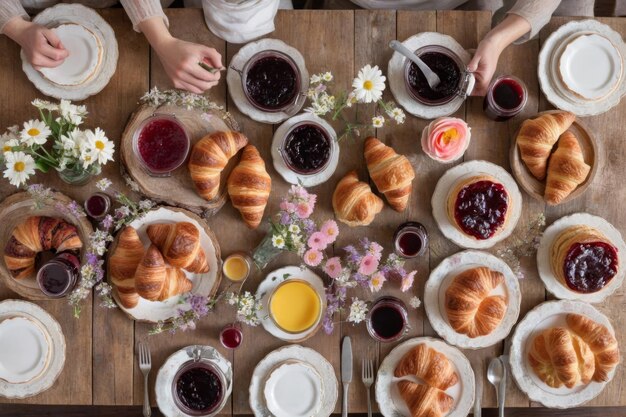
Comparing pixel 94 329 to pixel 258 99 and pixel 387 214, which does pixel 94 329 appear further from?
pixel 387 214

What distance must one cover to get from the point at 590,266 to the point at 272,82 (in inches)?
49.5

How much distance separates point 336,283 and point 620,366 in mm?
1084

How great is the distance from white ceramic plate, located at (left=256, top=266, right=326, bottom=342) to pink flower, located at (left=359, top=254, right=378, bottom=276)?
0.57 feet

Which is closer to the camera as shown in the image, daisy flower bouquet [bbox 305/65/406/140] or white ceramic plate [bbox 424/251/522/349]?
daisy flower bouquet [bbox 305/65/406/140]

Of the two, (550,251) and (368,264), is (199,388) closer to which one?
(368,264)

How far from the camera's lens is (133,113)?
6.21 feet

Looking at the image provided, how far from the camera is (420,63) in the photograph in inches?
71.2

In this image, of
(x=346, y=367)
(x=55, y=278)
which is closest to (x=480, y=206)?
(x=346, y=367)

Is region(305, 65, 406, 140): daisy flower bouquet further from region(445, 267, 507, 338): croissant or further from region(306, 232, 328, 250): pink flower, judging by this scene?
region(445, 267, 507, 338): croissant

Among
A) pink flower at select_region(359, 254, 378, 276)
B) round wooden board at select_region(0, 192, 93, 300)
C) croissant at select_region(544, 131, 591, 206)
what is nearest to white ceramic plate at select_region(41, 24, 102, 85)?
round wooden board at select_region(0, 192, 93, 300)

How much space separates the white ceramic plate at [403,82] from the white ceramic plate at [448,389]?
801 mm

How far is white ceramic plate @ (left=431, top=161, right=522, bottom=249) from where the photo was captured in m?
1.92

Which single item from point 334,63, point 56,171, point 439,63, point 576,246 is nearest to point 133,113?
point 56,171

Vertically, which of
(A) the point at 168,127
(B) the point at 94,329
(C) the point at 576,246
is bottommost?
(B) the point at 94,329
